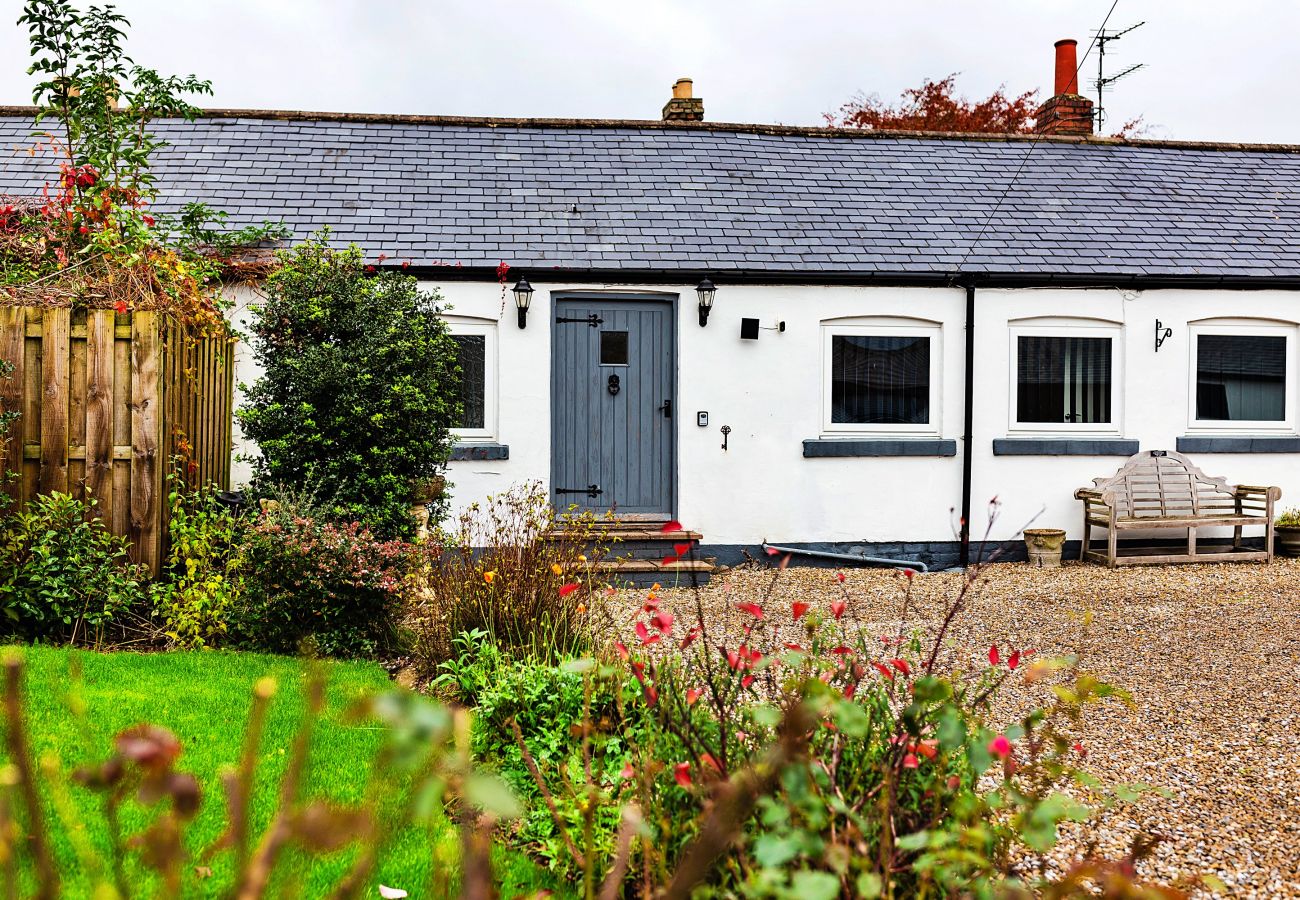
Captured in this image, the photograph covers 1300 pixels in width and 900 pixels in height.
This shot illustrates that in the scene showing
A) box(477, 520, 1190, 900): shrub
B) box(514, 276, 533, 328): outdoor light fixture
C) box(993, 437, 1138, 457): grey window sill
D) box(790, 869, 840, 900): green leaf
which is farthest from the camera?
box(993, 437, 1138, 457): grey window sill

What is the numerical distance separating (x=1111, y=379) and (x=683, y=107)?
6558 millimetres

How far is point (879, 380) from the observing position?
1042 centimetres

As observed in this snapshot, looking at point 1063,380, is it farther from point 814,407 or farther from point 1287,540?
point 1287,540

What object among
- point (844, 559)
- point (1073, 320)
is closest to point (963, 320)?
point (1073, 320)

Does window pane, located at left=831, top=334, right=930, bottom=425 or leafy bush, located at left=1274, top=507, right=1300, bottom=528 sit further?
leafy bush, located at left=1274, top=507, right=1300, bottom=528

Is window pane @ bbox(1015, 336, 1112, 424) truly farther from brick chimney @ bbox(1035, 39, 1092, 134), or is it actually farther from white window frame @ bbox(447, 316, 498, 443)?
white window frame @ bbox(447, 316, 498, 443)

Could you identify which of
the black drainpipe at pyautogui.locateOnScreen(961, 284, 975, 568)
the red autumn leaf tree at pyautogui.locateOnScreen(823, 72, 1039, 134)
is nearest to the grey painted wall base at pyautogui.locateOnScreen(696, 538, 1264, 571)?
the black drainpipe at pyautogui.locateOnScreen(961, 284, 975, 568)

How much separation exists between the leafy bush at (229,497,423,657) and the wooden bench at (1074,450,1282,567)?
7.36 m

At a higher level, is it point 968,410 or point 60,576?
point 968,410

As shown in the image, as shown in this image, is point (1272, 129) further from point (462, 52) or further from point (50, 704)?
point (50, 704)

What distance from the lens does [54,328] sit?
5863mm

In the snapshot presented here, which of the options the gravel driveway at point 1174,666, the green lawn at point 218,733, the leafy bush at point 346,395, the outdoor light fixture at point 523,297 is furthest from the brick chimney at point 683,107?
the green lawn at point 218,733

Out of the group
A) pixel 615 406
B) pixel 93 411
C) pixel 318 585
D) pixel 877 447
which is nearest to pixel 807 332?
pixel 877 447

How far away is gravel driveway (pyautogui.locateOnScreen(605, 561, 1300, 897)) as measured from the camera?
11.8ft
